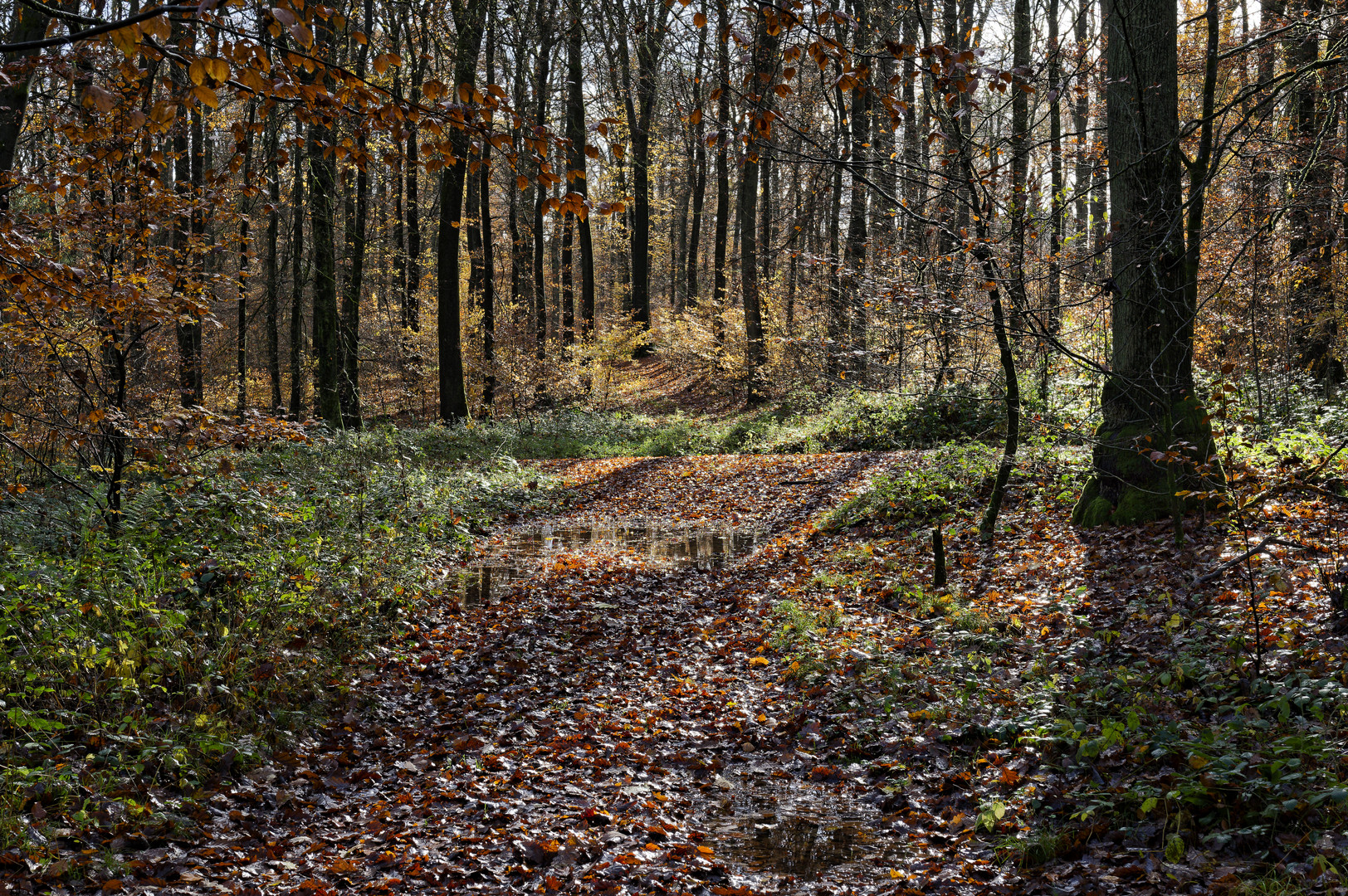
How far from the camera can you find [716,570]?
973cm

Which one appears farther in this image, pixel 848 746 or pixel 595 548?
pixel 595 548

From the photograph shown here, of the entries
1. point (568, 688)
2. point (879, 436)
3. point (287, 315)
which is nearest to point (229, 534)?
point (568, 688)

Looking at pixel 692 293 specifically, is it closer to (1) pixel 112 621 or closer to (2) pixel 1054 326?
(2) pixel 1054 326

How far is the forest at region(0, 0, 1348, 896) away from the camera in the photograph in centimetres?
382

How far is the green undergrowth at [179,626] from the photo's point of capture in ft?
14.1

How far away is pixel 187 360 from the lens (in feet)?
56.1

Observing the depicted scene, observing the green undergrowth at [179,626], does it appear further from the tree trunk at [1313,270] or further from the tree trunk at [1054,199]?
the tree trunk at [1313,270]

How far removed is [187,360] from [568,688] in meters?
14.9

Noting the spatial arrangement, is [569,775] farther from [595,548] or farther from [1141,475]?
[1141,475]

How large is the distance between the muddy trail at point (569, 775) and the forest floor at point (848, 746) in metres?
0.02

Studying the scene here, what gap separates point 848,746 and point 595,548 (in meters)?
6.08

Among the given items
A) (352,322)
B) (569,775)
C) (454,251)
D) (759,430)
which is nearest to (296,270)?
(352,322)

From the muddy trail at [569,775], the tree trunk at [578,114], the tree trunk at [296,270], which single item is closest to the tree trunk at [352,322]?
the tree trunk at [296,270]

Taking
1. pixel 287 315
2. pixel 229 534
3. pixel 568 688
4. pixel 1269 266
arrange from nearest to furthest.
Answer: pixel 568 688 < pixel 229 534 < pixel 1269 266 < pixel 287 315
